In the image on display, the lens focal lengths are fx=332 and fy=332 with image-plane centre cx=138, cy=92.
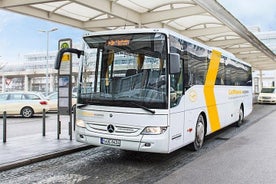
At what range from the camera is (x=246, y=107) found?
15219mm

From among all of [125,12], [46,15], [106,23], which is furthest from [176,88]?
[106,23]

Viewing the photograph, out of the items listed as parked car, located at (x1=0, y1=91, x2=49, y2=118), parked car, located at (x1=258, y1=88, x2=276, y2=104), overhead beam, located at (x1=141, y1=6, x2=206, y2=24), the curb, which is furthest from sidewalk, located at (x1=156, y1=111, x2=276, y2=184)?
parked car, located at (x1=258, y1=88, x2=276, y2=104)

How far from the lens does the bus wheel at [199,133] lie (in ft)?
28.2

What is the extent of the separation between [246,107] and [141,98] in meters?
9.82

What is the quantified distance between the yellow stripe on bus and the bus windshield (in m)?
2.95

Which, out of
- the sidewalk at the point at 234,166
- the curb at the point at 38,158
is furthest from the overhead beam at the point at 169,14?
the curb at the point at 38,158

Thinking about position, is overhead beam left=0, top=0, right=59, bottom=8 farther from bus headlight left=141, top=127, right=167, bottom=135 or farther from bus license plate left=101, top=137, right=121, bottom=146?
bus headlight left=141, top=127, right=167, bottom=135

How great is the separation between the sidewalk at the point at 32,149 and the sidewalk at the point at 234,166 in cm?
310

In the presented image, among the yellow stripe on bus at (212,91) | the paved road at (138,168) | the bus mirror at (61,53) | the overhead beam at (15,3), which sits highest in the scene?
the overhead beam at (15,3)

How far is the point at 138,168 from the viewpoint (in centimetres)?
690

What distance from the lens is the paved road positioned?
6.07 meters

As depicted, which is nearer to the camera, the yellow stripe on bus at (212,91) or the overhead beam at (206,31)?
the yellow stripe on bus at (212,91)

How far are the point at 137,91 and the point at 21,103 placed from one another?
13.5 m

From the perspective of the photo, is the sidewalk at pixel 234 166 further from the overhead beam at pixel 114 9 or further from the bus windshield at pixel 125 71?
the overhead beam at pixel 114 9
